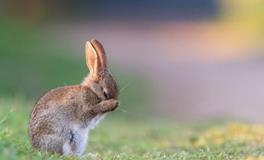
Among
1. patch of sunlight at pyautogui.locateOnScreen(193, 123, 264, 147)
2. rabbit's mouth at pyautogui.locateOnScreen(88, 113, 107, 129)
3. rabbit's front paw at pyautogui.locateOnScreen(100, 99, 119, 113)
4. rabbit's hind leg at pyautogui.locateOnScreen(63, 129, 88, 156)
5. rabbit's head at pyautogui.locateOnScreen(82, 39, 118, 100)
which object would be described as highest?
rabbit's head at pyautogui.locateOnScreen(82, 39, 118, 100)

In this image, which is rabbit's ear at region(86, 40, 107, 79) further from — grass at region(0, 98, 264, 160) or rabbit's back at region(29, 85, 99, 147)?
grass at region(0, 98, 264, 160)

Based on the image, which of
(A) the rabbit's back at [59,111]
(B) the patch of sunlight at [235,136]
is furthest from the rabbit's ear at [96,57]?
(B) the patch of sunlight at [235,136]

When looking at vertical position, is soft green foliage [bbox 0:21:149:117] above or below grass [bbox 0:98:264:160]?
above

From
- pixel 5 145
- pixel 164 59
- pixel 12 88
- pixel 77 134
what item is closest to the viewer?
pixel 5 145

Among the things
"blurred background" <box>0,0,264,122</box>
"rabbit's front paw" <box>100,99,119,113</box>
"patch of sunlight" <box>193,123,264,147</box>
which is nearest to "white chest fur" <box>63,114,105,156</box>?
"rabbit's front paw" <box>100,99,119,113</box>

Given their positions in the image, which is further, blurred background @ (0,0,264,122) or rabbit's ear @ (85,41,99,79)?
blurred background @ (0,0,264,122)

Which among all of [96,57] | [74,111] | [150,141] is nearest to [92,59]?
[96,57]

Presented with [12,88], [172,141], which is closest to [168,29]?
[12,88]

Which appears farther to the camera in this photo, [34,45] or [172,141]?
[34,45]

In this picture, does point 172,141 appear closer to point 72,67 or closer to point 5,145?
point 5,145
